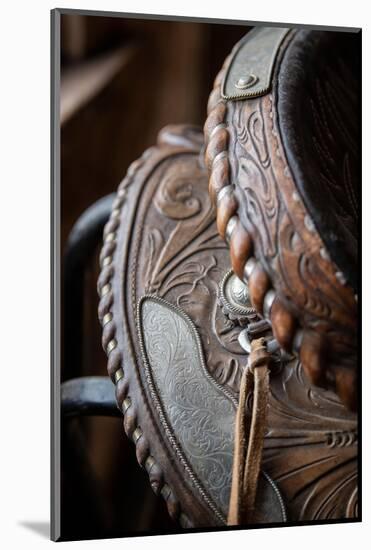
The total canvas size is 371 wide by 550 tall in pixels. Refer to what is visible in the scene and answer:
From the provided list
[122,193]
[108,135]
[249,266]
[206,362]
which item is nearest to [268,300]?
[249,266]

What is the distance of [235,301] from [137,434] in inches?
5.9

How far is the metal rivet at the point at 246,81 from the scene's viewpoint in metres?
0.63

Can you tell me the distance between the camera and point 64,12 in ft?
2.28

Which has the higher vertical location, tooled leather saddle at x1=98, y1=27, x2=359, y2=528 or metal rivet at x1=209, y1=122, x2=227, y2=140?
metal rivet at x1=209, y1=122, x2=227, y2=140

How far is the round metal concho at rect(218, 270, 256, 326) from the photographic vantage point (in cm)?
66

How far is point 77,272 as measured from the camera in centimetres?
79

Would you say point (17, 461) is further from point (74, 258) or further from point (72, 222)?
point (72, 222)

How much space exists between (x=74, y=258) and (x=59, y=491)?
25 centimetres

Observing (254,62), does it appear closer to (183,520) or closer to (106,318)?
(106,318)

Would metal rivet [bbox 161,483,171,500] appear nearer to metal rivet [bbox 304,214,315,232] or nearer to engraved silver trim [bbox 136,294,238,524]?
engraved silver trim [bbox 136,294,238,524]

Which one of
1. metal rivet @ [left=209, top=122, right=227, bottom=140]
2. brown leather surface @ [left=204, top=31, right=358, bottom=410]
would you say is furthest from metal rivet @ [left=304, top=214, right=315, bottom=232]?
metal rivet @ [left=209, top=122, right=227, bottom=140]

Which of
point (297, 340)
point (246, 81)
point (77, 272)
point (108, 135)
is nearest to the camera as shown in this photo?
point (297, 340)

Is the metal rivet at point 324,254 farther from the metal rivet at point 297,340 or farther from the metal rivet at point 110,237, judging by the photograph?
the metal rivet at point 110,237

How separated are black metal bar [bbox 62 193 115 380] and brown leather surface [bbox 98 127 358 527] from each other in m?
0.06
